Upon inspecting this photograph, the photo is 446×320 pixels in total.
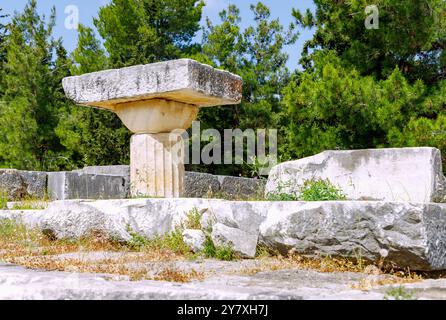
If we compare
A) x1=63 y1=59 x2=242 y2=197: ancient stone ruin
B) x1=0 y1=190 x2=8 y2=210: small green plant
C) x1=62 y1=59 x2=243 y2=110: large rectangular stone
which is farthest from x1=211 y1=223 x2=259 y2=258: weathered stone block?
x1=0 y1=190 x2=8 y2=210: small green plant


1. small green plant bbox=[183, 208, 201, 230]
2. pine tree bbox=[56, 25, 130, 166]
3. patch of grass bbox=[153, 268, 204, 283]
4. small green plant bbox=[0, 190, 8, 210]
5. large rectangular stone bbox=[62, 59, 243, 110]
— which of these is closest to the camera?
patch of grass bbox=[153, 268, 204, 283]

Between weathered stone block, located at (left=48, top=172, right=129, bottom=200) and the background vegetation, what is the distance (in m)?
4.62

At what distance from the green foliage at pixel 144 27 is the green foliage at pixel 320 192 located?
13.2 meters

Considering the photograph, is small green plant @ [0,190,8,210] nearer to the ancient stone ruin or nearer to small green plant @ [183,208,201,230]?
the ancient stone ruin

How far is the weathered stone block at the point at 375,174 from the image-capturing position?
4.43 meters

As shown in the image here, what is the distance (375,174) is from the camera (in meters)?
4.73

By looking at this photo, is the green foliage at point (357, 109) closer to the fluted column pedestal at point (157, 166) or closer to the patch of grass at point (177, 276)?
the fluted column pedestal at point (157, 166)

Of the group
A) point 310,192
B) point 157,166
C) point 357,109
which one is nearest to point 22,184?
point 157,166

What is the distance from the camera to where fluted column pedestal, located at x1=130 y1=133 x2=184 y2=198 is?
6.62 meters

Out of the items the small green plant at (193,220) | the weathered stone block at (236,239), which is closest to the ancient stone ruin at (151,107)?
the small green plant at (193,220)

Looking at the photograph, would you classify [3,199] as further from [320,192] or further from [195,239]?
[320,192]

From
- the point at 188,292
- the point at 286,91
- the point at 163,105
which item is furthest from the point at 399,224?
the point at 286,91

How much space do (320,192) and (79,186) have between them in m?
4.57
